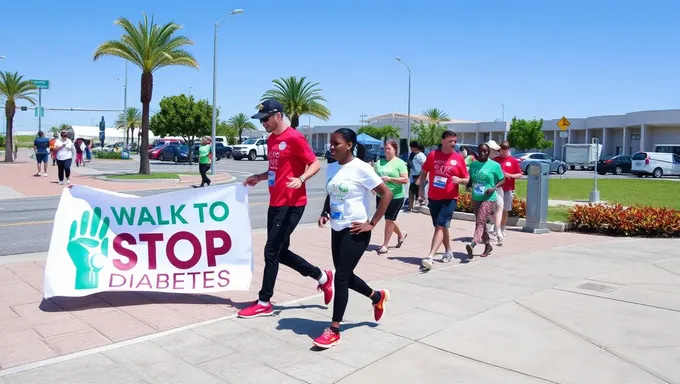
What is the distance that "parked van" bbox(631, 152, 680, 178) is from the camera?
40312mm

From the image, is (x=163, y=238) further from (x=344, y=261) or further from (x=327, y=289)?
(x=344, y=261)

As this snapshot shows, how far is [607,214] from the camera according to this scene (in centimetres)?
1188

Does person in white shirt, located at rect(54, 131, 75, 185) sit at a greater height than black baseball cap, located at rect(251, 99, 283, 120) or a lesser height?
lesser

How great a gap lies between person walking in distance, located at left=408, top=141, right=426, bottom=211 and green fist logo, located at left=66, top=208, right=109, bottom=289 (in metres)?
8.46

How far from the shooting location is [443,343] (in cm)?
499

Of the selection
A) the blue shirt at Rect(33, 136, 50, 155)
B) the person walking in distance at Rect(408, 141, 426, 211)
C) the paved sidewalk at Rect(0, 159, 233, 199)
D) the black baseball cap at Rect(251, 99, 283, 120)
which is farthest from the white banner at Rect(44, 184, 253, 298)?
the blue shirt at Rect(33, 136, 50, 155)

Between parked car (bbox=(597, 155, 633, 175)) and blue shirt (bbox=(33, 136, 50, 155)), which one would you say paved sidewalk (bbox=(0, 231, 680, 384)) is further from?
parked car (bbox=(597, 155, 633, 175))

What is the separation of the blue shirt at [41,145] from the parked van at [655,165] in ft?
114

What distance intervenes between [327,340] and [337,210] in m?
1.01

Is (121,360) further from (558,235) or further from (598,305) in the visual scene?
(558,235)

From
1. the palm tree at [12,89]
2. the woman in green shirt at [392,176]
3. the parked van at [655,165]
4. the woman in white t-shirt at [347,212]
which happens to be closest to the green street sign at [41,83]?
the palm tree at [12,89]

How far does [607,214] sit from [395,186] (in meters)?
5.18

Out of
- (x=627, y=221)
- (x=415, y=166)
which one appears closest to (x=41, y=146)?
(x=415, y=166)

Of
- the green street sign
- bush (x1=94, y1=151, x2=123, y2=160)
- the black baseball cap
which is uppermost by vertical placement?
the green street sign
